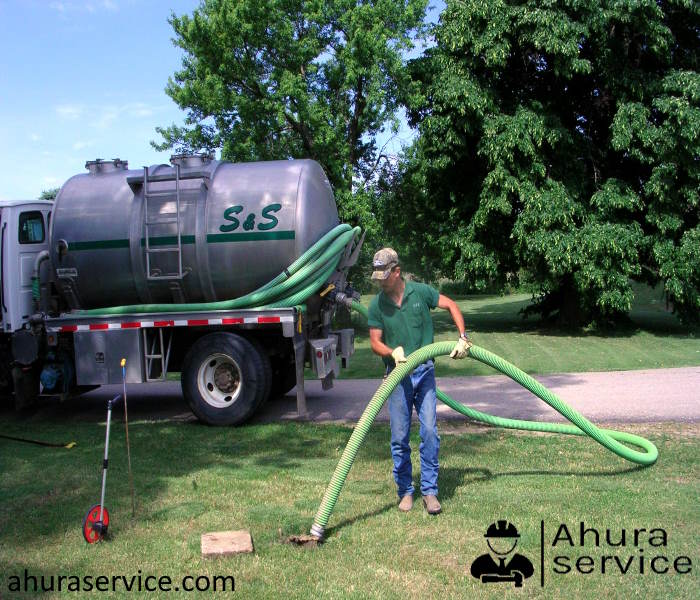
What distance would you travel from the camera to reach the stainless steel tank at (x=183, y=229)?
936 cm

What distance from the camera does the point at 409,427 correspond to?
5.69 meters

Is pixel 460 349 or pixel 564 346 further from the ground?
pixel 460 349

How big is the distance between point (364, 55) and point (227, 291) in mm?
13722

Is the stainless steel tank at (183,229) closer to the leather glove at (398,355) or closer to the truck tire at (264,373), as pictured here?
the truck tire at (264,373)

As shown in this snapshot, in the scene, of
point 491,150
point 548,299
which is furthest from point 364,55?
point 548,299

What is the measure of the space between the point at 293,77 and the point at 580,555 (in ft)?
58.7

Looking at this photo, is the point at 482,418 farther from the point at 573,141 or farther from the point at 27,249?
the point at 573,141

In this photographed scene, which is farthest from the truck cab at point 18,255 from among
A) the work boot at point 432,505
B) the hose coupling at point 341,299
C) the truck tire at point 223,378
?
the work boot at point 432,505

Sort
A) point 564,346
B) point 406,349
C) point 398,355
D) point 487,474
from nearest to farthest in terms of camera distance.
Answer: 1. point 398,355
2. point 406,349
3. point 487,474
4. point 564,346

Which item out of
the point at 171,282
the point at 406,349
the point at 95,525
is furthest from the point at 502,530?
the point at 171,282

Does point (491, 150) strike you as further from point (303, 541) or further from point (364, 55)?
point (303, 541)

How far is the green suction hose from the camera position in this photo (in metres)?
9.24

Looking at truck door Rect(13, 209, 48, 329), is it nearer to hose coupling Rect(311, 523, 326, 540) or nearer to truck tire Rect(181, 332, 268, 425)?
truck tire Rect(181, 332, 268, 425)

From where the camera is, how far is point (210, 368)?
9.56 m
